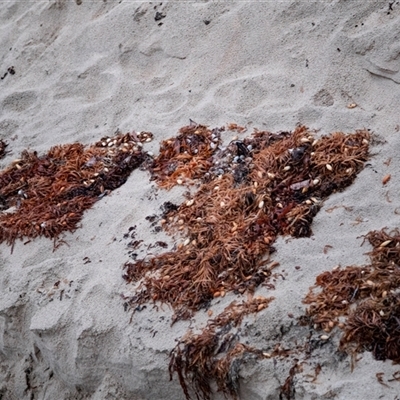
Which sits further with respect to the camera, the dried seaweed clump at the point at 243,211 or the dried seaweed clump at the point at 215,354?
the dried seaweed clump at the point at 243,211

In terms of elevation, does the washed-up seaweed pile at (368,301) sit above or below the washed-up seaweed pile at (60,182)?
below

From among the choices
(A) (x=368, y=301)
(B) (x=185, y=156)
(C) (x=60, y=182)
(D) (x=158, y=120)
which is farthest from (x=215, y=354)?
(D) (x=158, y=120)

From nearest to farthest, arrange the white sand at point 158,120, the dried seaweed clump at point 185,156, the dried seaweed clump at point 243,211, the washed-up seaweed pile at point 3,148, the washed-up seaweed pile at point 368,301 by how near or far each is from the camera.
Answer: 1. the washed-up seaweed pile at point 368,301
2. the white sand at point 158,120
3. the dried seaweed clump at point 243,211
4. the dried seaweed clump at point 185,156
5. the washed-up seaweed pile at point 3,148

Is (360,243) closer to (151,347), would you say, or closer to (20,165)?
(151,347)

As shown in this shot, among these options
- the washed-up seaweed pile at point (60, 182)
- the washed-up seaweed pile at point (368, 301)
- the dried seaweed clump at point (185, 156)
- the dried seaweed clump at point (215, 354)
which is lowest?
the washed-up seaweed pile at point (368, 301)

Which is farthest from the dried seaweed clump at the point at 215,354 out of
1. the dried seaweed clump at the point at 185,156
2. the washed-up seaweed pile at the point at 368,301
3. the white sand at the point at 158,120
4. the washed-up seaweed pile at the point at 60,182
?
the washed-up seaweed pile at the point at 60,182

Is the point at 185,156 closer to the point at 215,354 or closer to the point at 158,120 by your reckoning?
the point at 158,120

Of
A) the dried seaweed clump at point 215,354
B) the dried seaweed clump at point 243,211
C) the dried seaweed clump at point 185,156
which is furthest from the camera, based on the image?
the dried seaweed clump at point 185,156

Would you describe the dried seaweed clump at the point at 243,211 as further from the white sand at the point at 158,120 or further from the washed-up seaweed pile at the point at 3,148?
the washed-up seaweed pile at the point at 3,148
